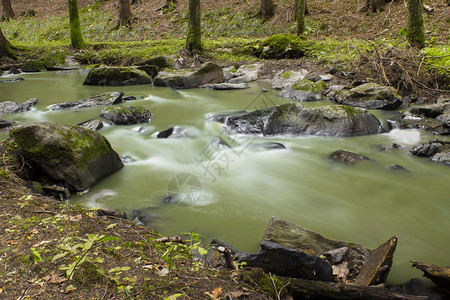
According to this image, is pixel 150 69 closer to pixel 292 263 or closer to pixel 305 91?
pixel 305 91

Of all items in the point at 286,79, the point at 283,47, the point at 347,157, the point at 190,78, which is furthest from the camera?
the point at 283,47

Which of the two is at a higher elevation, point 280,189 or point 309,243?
point 309,243

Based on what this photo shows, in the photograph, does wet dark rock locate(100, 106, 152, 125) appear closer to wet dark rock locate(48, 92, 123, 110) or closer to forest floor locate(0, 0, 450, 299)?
wet dark rock locate(48, 92, 123, 110)

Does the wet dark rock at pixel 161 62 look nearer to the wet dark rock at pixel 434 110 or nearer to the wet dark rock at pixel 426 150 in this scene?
the wet dark rock at pixel 434 110

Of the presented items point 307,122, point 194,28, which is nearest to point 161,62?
point 194,28

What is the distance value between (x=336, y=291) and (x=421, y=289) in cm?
96

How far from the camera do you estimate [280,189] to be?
5.50 metres

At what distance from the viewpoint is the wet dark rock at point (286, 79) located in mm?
12883

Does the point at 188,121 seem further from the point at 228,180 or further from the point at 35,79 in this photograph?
the point at 35,79

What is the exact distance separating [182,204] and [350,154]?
3.67m

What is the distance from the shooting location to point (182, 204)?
15.7 feet

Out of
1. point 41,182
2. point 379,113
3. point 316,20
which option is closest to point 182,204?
point 41,182

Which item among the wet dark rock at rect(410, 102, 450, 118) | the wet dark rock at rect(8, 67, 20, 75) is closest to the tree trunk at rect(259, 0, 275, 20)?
the wet dark rock at rect(8, 67, 20, 75)

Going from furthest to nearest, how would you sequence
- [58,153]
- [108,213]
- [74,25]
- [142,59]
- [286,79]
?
1. [74,25]
2. [142,59]
3. [286,79]
4. [58,153]
5. [108,213]
